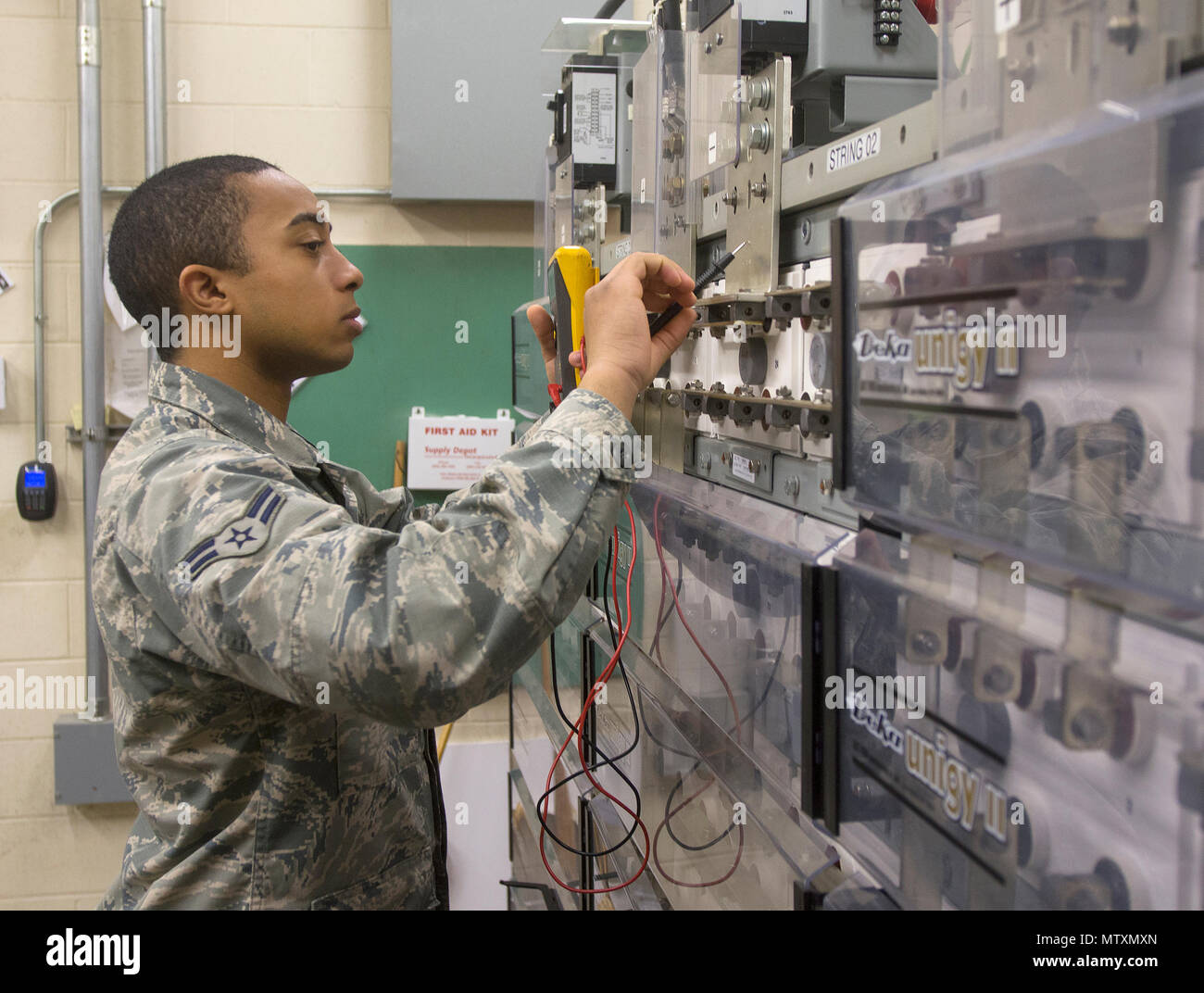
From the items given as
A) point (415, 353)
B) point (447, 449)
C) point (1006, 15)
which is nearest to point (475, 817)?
point (447, 449)

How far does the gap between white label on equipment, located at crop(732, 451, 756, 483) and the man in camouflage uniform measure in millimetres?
168

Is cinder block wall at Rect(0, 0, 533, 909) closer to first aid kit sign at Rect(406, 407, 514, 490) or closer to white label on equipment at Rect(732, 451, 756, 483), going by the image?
first aid kit sign at Rect(406, 407, 514, 490)

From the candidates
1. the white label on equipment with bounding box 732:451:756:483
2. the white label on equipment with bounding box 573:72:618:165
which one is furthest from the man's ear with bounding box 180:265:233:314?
the white label on equipment with bounding box 573:72:618:165

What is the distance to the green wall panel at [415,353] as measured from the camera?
2885 mm

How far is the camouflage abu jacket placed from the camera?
844 millimetres

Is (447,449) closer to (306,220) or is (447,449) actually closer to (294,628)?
(306,220)

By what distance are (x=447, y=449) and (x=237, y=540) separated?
2.04 metres

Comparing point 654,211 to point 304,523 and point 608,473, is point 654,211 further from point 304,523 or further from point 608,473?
point 304,523

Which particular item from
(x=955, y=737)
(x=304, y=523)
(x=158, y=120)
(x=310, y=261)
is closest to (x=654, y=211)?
(x=310, y=261)

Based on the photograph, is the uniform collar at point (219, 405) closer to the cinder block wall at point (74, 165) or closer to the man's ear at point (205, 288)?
the man's ear at point (205, 288)

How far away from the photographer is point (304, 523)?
2.91 feet

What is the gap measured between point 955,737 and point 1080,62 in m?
0.44

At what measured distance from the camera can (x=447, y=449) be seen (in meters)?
2.90

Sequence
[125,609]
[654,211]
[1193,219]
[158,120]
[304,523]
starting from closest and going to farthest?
[1193,219], [304,523], [125,609], [654,211], [158,120]
